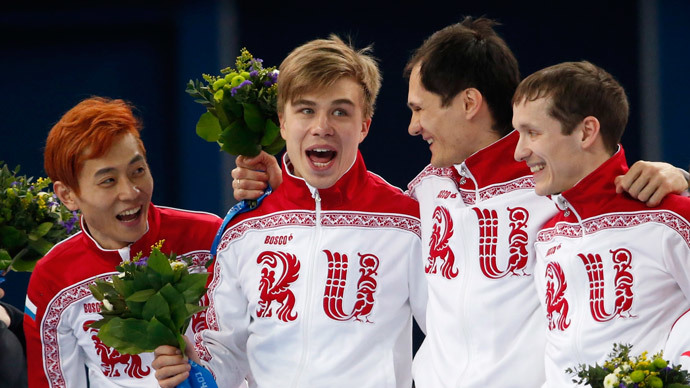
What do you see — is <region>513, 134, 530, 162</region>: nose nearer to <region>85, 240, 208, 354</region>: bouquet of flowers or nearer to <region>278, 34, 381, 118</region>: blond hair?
<region>278, 34, 381, 118</region>: blond hair

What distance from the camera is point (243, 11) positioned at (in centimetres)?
584

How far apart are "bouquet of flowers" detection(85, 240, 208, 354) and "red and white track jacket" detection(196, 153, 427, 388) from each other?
0.23 meters

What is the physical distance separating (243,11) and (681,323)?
4122 mm

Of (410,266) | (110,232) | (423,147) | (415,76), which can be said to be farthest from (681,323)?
(423,147)

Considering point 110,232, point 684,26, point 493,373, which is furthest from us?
point 684,26

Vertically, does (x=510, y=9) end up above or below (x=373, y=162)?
above

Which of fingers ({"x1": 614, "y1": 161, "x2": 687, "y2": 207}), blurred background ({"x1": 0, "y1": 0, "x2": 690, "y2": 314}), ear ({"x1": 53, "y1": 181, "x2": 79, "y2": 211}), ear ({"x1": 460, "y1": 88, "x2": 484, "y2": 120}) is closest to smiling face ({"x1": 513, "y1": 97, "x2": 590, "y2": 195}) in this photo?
fingers ({"x1": 614, "y1": 161, "x2": 687, "y2": 207})

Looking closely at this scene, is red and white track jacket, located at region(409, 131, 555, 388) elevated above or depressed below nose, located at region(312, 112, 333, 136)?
below

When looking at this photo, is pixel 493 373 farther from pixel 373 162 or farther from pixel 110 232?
pixel 373 162

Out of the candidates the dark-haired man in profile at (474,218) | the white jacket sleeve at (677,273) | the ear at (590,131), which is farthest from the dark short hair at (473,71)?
the white jacket sleeve at (677,273)

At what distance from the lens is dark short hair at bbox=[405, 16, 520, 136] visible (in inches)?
109

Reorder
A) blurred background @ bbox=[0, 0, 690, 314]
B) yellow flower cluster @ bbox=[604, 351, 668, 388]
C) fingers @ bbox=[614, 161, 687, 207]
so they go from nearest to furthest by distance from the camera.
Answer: yellow flower cluster @ bbox=[604, 351, 668, 388], fingers @ bbox=[614, 161, 687, 207], blurred background @ bbox=[0, 0, 690, 314]

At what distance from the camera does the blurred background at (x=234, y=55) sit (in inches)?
224

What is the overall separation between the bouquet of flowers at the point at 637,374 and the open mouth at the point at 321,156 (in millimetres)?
1026
